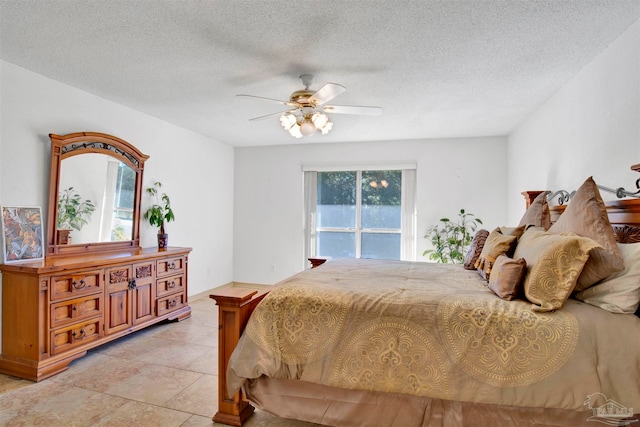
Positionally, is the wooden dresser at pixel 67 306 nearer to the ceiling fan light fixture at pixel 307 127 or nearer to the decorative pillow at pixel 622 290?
the ceiling fan light fixture at pixel 307 127

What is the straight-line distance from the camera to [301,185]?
5523 mm

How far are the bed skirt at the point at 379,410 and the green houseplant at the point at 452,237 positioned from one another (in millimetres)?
3316

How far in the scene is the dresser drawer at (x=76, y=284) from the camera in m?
2.54

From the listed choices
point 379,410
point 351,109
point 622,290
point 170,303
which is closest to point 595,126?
point 622,290

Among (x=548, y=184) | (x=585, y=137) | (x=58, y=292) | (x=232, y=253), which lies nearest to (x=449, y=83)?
(x=585, y=137)

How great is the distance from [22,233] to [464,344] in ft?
11.0

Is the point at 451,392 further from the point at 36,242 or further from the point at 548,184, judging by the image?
the point at 36,242

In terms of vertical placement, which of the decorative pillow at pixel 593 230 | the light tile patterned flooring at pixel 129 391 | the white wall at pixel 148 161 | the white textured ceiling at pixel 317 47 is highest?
the white textured ceiling at pixel 317 47

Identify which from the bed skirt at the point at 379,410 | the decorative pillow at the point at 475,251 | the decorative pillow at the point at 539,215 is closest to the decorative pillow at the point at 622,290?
the bed skirt at the point at 379,410

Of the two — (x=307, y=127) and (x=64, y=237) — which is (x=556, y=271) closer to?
(x=307, y=127)

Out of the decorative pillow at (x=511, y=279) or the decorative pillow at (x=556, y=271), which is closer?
the decorative pillow at (x=556, y=271)

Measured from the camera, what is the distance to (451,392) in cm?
151

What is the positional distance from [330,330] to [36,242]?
2709 millimetres

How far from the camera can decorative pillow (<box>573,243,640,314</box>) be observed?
1462 mm
